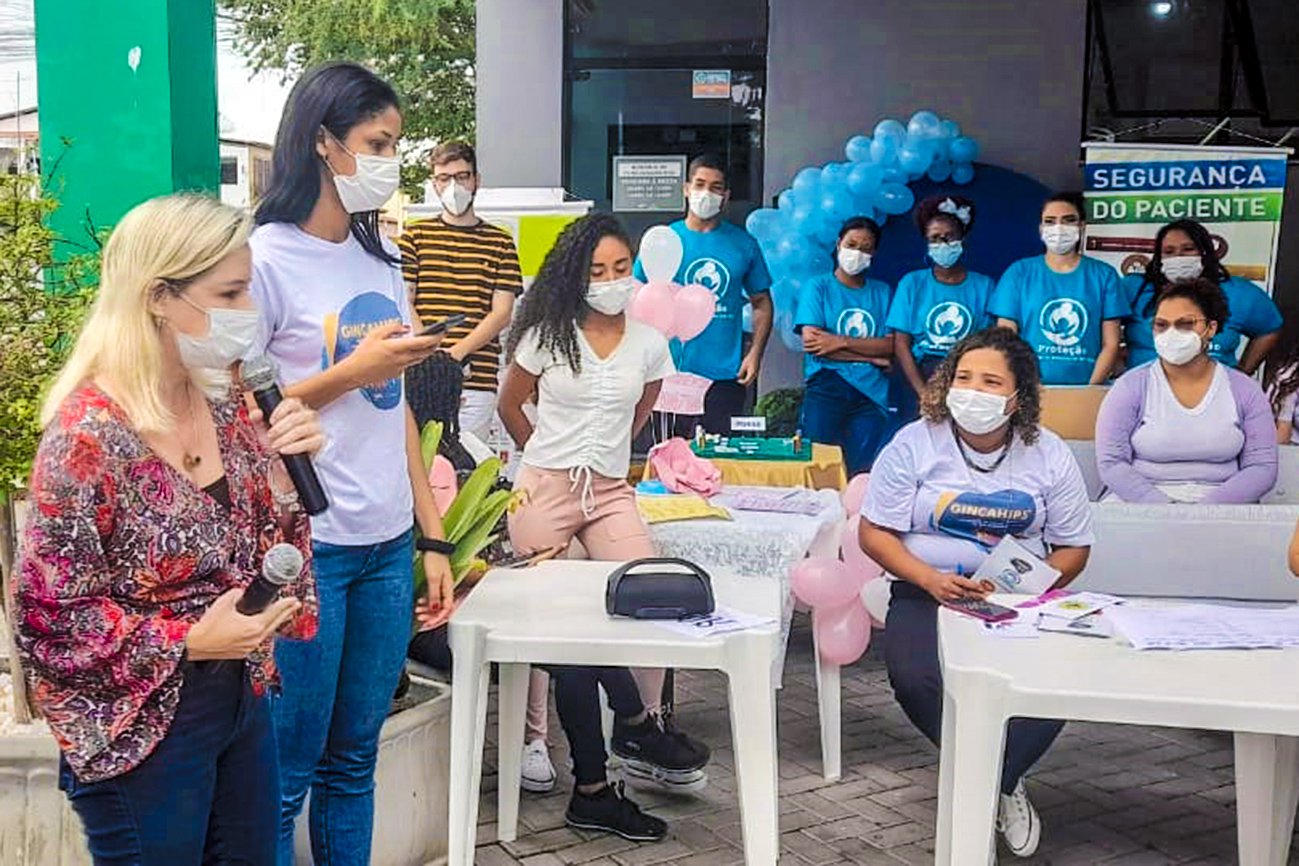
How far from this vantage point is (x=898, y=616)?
12.3 ft

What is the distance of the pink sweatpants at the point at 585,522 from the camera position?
3830mm

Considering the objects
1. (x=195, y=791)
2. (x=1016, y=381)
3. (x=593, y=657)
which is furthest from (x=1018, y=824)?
(x=195, y=791)

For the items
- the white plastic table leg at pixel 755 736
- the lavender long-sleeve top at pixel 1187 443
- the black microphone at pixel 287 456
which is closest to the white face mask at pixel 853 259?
the lavender long-sleeve top at pixel 1187 443

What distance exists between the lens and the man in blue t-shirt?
598 cm

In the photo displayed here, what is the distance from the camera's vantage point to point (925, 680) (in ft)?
11.7

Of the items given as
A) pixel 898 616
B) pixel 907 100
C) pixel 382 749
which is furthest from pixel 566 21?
pixel 382 749

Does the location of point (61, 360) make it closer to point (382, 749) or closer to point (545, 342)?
point (382, 749)

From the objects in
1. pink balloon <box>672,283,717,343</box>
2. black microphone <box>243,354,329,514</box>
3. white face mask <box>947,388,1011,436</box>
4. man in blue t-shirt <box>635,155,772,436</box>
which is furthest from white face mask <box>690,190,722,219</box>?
black microphone <box>243,354,329,514</box>

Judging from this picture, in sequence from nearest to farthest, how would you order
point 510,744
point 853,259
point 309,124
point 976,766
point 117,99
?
point 309,124 < point 976,766 < point 117,99 < point 510,744 < point 853,259

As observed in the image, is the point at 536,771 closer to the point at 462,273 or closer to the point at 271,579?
the point at 271,579

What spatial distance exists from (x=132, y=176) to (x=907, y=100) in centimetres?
633

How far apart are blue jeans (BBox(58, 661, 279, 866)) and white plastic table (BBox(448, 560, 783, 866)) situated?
3.00 feet

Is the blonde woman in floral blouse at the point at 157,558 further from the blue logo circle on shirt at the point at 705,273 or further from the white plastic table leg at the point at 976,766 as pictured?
the blue logo circle on shirt at the point at 705,273

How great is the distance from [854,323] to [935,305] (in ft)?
1.24
